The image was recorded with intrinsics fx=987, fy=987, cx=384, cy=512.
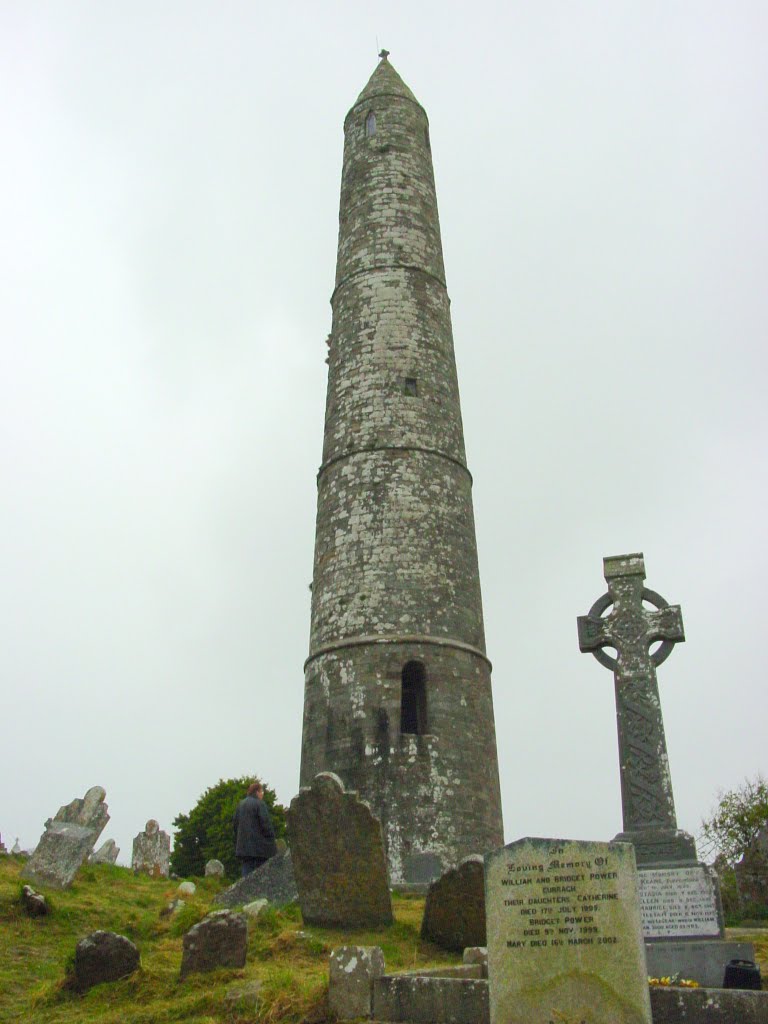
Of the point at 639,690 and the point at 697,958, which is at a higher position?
the point at 639,690

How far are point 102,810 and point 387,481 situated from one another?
21.7 feet

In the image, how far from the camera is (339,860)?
9141 millimetres

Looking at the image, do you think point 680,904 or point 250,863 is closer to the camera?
point 680,904

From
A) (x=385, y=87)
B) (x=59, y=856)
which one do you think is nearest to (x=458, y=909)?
(x=59, y=856)

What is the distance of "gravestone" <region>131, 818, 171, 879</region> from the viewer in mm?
16145

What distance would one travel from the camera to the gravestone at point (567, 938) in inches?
203

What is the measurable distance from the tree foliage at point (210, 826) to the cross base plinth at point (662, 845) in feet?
43.7

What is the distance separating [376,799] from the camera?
548 inches

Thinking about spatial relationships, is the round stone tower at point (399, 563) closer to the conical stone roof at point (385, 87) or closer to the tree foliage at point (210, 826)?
the conical stone roof at point (385, 87)

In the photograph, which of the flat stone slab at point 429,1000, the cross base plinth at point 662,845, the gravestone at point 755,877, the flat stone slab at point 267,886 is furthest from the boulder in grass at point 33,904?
the gravestone at point 755,877

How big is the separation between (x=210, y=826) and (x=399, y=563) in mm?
10045

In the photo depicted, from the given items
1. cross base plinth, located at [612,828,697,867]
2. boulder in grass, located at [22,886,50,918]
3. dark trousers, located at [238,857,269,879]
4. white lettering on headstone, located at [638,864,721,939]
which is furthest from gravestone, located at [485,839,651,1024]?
dark trousers, located at [238,857,269,879]

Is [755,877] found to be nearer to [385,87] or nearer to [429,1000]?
[429,1000]

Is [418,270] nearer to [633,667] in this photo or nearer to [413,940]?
[633,667]
